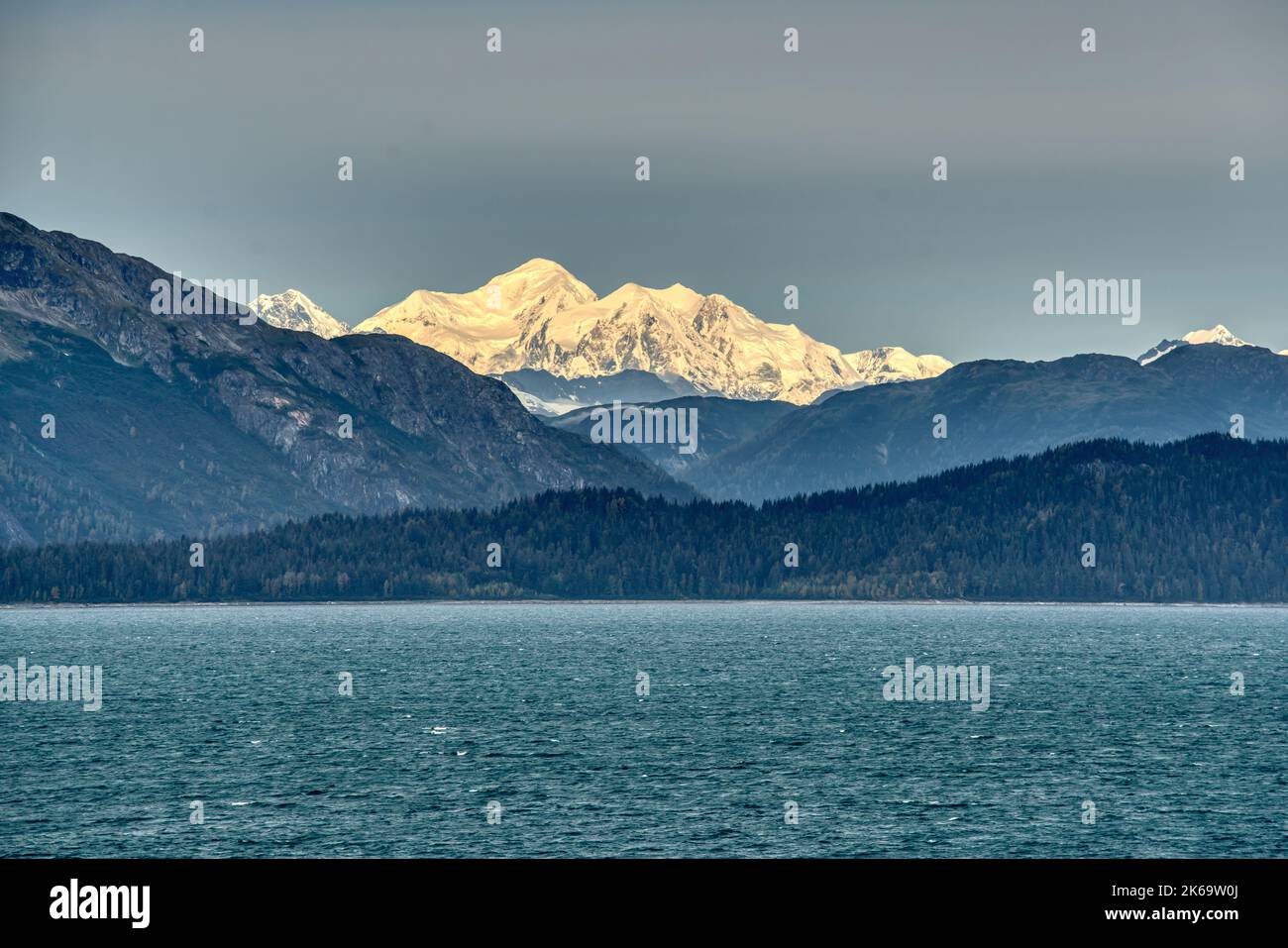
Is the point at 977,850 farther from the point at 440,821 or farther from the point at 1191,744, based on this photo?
the point at 1191,744

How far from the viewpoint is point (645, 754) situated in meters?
156

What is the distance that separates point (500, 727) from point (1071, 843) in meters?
86.0
